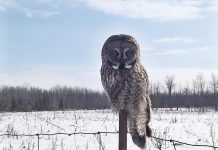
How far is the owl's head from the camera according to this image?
301 cm

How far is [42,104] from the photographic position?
170ft

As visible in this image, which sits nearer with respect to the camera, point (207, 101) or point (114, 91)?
point (114, 91)

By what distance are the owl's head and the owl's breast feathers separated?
50 mm

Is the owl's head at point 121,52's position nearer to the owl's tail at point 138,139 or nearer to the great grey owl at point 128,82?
the great grey owl at point 128,82

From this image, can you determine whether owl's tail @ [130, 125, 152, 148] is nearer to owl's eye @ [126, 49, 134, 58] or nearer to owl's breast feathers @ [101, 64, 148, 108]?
owl's breast feathers @ [101, 64, 148, 108]

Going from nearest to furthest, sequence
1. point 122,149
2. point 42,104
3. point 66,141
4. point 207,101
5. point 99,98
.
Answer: point 122,149 → point 66,141 → point 42,104 → point 207,101 → point 99,98

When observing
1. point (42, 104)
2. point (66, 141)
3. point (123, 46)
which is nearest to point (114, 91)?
point (123, 46)

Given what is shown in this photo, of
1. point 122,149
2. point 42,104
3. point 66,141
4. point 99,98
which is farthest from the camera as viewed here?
point 99,98

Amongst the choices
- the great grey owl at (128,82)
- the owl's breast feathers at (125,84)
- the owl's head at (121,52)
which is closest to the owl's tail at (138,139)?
the great grey owl at (128,82)

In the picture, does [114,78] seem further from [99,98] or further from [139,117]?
[99,98]

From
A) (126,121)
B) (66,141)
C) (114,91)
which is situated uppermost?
(114,91)

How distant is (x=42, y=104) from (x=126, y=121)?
163 feet

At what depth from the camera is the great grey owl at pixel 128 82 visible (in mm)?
2980

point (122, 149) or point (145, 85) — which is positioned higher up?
point (145, 85)
